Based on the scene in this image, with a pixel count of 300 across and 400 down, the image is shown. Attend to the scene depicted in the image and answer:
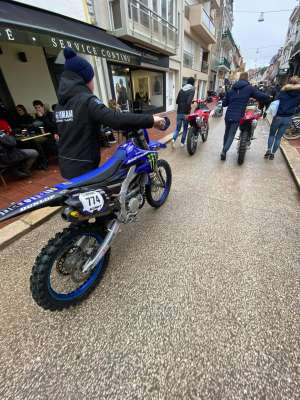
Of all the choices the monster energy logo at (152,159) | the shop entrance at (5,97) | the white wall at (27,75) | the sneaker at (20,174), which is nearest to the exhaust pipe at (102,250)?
the monster energy logo at (152,159)

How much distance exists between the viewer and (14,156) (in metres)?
3.34

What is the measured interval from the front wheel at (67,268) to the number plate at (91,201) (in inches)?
7.6

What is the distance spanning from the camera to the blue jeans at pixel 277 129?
418cm

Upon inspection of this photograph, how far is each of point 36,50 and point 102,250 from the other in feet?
21.8

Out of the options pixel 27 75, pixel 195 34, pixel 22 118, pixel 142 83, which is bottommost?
pixel 22 118

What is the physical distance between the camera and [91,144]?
175cm

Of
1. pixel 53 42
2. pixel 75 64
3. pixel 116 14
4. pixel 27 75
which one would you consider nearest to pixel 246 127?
pixel 75 64

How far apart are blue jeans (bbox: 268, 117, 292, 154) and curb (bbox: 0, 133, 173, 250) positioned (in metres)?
4.96

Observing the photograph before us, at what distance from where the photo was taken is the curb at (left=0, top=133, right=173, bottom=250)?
235 cm

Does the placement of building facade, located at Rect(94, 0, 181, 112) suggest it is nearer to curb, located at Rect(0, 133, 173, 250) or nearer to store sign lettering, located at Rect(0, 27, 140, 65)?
store sign lettering, located at Rect(0, 27, 140, 65)

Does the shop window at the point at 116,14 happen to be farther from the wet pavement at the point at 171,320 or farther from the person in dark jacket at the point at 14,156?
the wet pavement at the point at 171,320

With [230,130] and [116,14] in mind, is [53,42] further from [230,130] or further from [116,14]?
[116,14]

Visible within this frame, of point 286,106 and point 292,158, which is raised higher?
point 286,106

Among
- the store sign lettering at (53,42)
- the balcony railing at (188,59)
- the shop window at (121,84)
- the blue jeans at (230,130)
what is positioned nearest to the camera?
the store sign lettering at (53,42)
